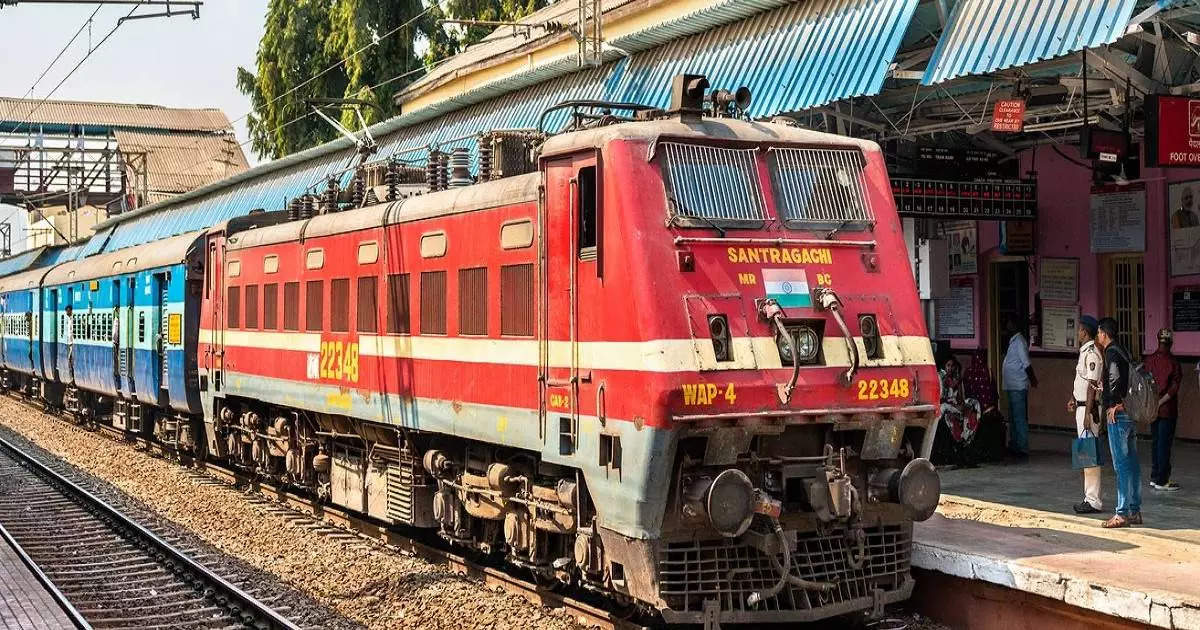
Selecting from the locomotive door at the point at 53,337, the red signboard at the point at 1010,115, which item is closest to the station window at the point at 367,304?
the red signboard at the point at 1010,115

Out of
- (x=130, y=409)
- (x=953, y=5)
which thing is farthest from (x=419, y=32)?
(x=953, y=5)

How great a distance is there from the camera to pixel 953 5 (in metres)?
12.9

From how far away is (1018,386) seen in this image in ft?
51.6

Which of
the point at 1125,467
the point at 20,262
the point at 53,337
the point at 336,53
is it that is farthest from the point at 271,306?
the point at 20,262

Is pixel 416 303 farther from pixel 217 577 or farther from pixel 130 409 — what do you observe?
pixel 130 409

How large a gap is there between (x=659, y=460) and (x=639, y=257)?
127 cm

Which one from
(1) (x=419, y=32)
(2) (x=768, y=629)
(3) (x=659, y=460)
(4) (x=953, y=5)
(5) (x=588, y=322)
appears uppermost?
(1) (x=419, y=32)

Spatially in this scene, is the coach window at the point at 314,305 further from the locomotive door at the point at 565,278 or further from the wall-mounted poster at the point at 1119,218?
the wall-mounted poster at the point at 1119,218

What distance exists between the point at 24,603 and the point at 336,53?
3742 cm

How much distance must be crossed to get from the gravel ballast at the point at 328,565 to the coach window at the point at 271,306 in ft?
7.29

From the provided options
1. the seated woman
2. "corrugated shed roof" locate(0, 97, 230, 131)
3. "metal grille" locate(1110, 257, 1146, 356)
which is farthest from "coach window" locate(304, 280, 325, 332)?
"corrugated shed roof" locate(0, 97, 230, 131)

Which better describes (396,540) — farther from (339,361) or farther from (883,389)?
(883,389)

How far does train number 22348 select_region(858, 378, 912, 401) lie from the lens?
27.5 feet

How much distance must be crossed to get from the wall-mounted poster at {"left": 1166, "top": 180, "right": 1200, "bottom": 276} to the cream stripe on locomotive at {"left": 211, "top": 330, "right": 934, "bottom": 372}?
7.66 meters
